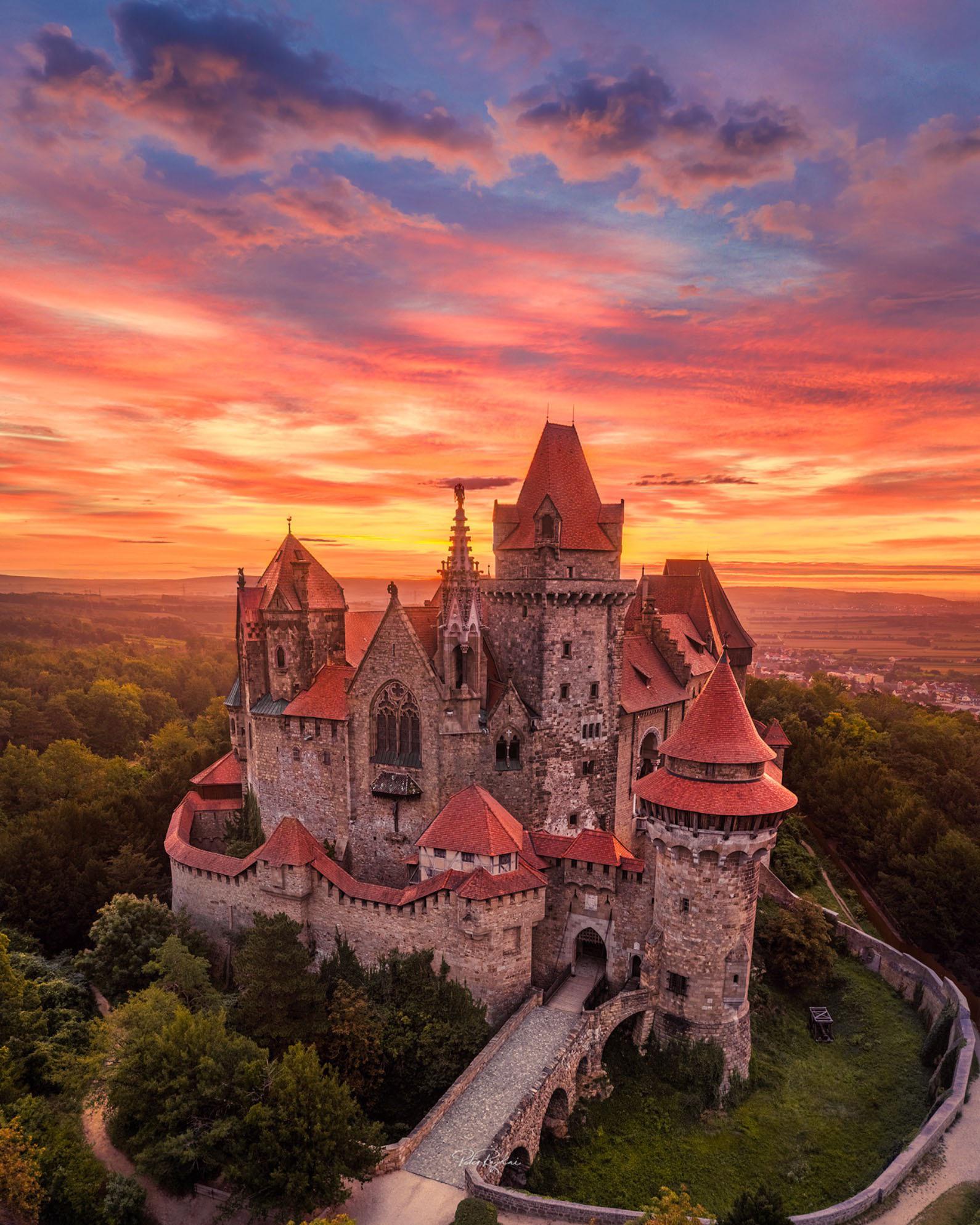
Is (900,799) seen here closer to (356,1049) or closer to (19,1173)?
(356,1049)

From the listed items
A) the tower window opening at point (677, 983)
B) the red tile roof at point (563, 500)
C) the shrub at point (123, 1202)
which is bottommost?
the shrub at point (123, 1202)

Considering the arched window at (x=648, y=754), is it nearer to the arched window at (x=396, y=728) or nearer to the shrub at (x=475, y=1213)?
the arched window at (x=396, y=728)

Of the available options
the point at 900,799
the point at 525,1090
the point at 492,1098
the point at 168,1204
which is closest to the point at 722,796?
the point at 525,1090

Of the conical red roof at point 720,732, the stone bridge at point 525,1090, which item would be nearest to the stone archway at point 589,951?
the stone bridge at point 525,1090

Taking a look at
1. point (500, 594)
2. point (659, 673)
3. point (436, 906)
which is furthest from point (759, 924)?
point (500, 594)

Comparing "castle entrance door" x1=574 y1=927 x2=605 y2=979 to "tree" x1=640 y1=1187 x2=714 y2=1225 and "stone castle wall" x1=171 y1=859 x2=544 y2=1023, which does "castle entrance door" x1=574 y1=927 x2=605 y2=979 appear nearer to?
"stone castle wall" x1=171 y1=859 x2=544 y2=1023
